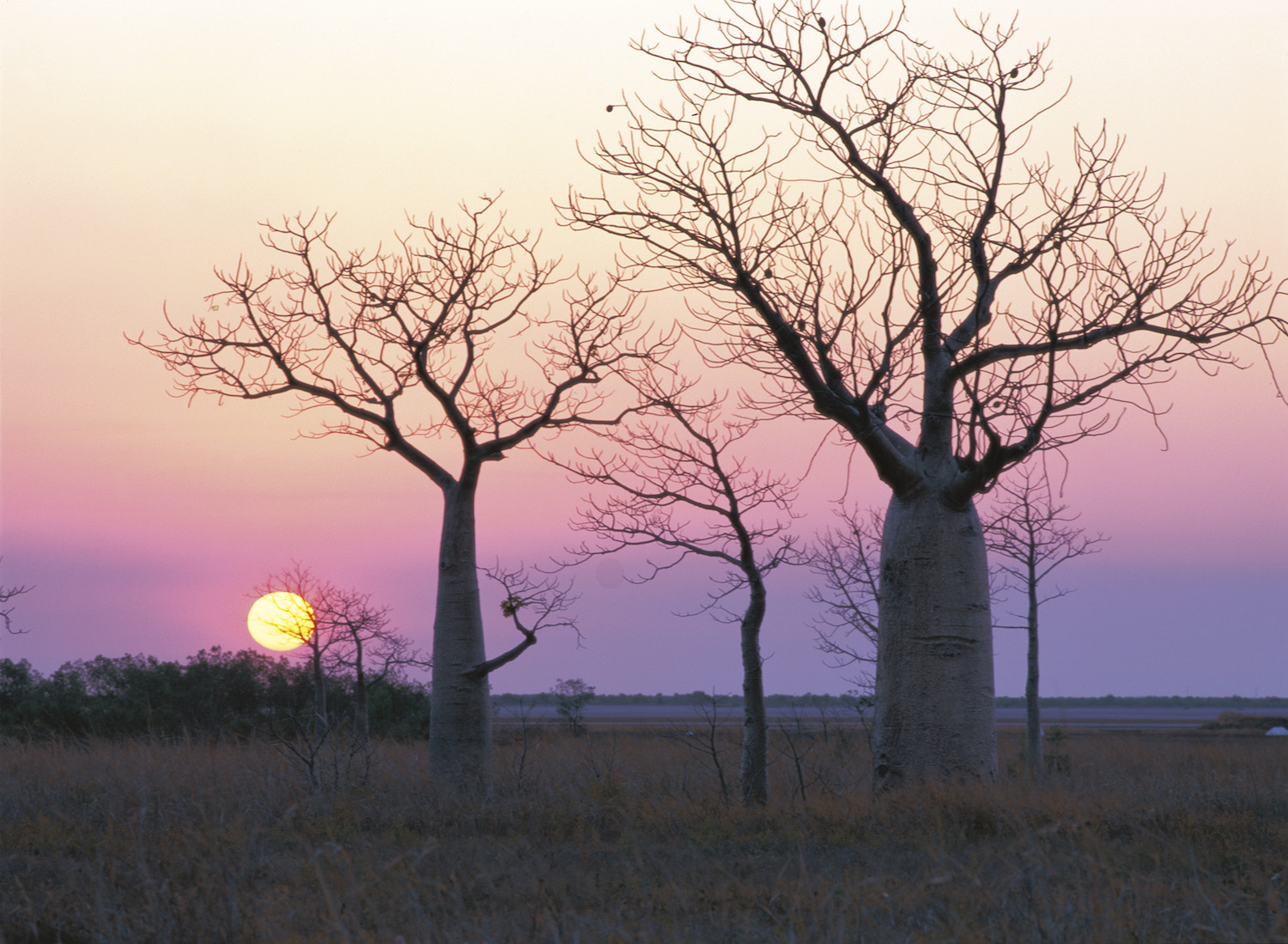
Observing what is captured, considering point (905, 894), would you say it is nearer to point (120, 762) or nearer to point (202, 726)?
point (120, 762)

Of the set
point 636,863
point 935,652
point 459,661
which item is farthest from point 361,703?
point 636,863

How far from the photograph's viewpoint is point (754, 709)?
8.53 m

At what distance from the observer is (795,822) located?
631 cm

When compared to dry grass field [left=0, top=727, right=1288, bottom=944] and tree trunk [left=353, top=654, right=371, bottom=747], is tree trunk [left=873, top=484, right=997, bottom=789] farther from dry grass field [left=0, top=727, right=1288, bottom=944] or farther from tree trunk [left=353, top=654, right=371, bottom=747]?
tree trunk [left=353, top=654, right=371, bottom=747]

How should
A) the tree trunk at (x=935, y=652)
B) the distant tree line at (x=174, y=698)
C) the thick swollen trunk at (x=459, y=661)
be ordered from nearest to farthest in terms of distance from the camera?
the tree trunk at (x=935, y=652) → the thick swollen trunk at (x=459, y=661) → the distant tree line at (x=174, y=698)

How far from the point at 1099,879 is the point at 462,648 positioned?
679cm

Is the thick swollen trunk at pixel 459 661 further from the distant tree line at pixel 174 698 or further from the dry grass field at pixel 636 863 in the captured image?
the distant tree line at pixel 174 698

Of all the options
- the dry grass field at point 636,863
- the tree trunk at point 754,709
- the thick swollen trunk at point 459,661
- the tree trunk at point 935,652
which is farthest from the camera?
the thick swollen trunk at point 459,661

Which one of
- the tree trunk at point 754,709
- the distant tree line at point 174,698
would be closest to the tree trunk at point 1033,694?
the tree trunk at point 754,709

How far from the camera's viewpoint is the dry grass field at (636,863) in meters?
3.64

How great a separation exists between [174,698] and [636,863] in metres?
16.7

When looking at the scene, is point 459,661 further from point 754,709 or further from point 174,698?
point 174,698

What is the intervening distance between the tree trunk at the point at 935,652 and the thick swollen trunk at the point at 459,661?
404 cm

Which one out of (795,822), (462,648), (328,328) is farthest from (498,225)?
(795,822)
